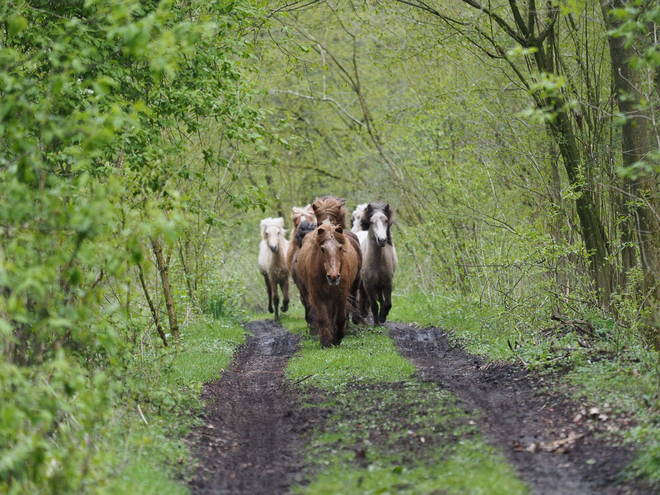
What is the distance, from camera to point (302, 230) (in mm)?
14516

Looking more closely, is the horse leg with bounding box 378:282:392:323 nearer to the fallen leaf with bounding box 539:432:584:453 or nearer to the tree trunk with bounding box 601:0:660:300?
the tree trunk with bounding box 601:0:660:300

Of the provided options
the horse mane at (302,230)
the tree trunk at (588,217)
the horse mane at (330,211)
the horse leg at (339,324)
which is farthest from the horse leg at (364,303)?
the tree trunk at (588,217)

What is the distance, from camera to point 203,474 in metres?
5.80

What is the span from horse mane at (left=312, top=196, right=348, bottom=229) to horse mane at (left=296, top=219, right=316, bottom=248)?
141cm

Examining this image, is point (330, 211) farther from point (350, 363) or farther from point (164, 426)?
point (164, 426)

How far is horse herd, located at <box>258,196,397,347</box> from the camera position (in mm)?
10977

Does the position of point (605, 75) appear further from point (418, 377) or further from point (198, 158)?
point (198, 158)

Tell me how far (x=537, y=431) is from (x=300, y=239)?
8794mm

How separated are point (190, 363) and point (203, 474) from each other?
434 cm

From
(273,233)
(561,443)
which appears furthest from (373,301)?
(561,443)

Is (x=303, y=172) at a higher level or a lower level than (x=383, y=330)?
higher

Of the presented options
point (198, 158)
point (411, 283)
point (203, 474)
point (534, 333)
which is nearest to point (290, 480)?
point (203, 474)

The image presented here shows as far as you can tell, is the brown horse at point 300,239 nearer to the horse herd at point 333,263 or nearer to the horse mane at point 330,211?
the horse herd at point 333,263

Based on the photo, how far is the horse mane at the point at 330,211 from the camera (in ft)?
42.3
